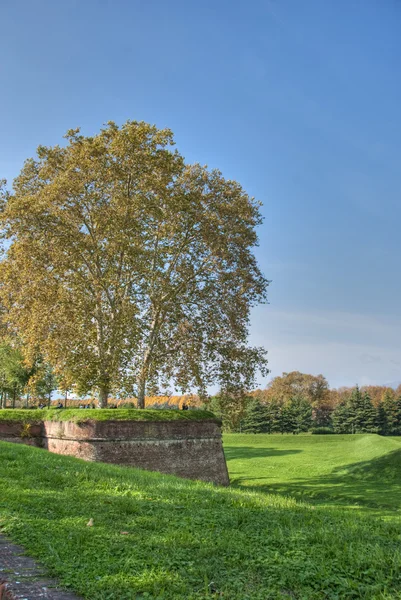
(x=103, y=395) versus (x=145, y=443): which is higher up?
(x=103, y=395)

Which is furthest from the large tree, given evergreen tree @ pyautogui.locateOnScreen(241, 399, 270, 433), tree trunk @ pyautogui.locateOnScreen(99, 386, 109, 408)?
evergreen tree @ pyautogui.locateOnScreen(241, 399, 270, 433)

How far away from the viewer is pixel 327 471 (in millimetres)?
26438

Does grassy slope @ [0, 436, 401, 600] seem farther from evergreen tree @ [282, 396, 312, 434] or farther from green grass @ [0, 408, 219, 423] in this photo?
evergreen tree @ [282, 396, 312, 434]

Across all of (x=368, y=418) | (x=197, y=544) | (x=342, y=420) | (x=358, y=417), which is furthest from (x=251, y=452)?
(x=197, y=544)

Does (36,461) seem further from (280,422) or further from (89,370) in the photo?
(280,422)

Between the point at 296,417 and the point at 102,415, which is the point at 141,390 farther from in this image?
the point at 296,417

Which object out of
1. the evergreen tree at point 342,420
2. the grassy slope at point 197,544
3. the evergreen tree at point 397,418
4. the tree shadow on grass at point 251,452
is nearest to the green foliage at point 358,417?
the evergreen tree at point 342,420

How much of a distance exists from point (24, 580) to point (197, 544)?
160 centimetres

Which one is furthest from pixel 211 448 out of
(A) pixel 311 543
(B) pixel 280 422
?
(B) pixel 280 422

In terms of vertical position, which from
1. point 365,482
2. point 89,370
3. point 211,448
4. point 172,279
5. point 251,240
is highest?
point 251,240

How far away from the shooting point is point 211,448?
1895 cm

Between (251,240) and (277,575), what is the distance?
18512 mm


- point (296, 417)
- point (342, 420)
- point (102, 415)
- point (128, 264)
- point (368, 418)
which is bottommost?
point (342, 420)

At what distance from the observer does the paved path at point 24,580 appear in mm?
3336
